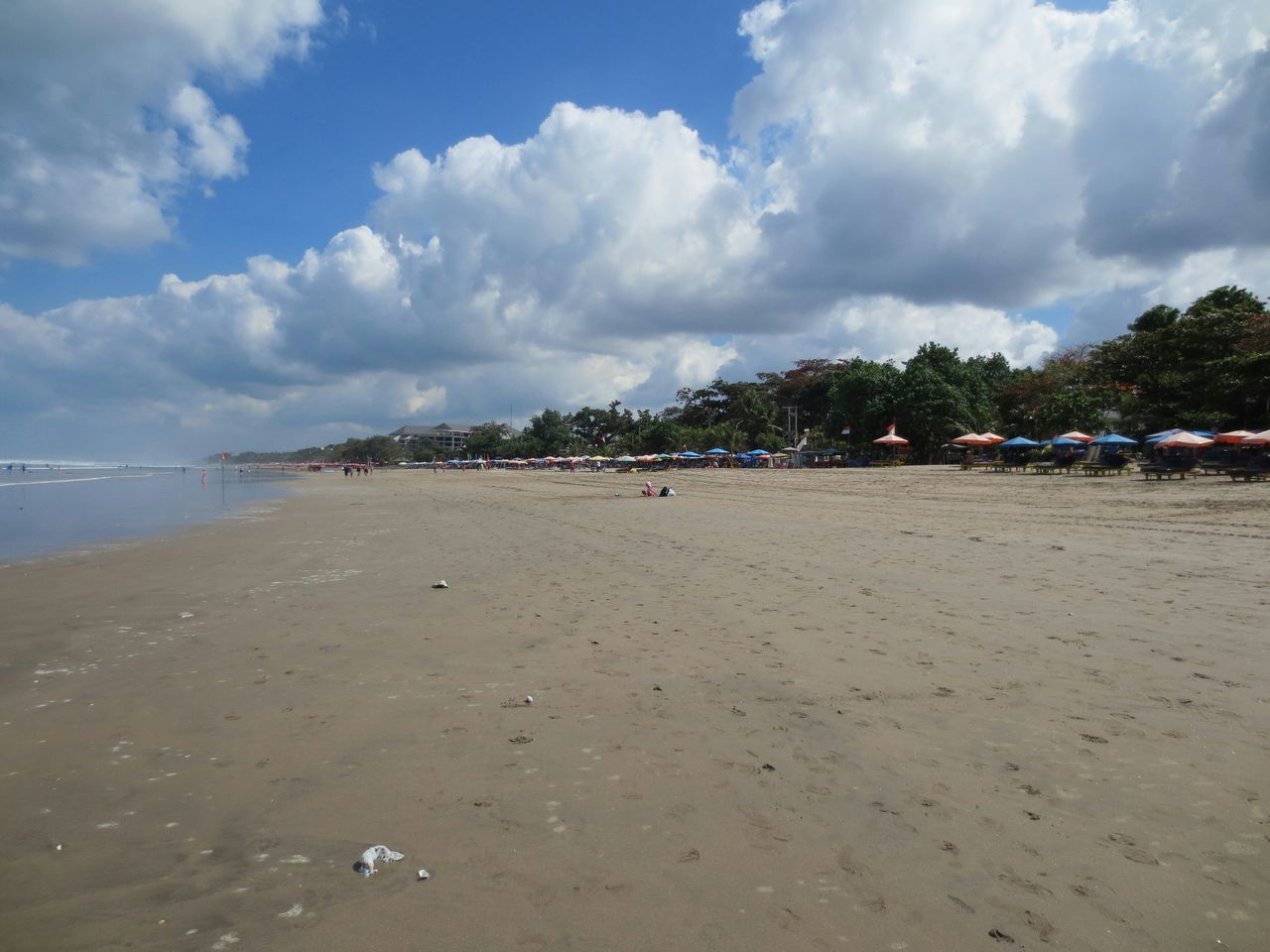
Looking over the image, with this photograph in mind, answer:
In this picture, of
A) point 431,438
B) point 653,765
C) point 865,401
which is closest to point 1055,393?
point 865,401

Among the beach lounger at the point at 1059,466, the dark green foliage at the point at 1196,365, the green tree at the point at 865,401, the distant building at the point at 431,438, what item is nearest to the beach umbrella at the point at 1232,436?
the beach lounger at the point at 1059,466

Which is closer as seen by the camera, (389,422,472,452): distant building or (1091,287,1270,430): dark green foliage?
(1091,287,1270,430): dark green foliage

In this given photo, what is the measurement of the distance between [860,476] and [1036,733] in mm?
34300

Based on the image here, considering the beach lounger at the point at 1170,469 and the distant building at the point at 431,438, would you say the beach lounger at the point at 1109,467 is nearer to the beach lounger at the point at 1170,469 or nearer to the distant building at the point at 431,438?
the beach lounger at the point at 1170,469

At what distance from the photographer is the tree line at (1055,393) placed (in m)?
37.9

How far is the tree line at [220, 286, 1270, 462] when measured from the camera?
124ft

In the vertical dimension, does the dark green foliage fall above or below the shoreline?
above

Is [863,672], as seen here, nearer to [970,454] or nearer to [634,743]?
[634,743]

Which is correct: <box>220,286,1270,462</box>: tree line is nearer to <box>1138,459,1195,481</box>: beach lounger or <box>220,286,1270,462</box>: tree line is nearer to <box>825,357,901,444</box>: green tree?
<box>825,357,901,444</box>: green tree

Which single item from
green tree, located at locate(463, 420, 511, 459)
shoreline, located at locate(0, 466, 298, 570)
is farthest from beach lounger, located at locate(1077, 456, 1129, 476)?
green tree, located at locate(463, 420, 511, 459)

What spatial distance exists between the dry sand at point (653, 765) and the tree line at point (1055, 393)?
39323mm

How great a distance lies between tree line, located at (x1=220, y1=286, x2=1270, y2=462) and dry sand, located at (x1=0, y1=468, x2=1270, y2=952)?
39.3 m

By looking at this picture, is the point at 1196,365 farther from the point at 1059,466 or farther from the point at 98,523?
the point at 98,523

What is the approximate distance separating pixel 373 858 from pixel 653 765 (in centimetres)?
158
